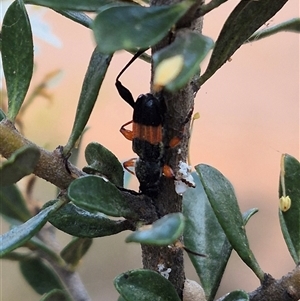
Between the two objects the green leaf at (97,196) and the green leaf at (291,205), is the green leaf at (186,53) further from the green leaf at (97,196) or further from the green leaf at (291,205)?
the green leaf at (291,205)

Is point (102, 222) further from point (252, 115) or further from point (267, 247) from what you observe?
point (252, 115)

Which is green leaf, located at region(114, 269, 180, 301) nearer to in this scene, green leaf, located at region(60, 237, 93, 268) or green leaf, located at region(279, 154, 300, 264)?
green leaf, located at region(279, 154, 300, 264)

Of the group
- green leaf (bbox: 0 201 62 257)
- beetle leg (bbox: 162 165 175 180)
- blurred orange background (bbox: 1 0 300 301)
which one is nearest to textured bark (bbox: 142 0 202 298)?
beetle leg (bbox: 162 165 175 180)

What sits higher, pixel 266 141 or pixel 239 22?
pixel 266 141

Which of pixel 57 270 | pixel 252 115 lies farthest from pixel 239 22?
pixel 252 115

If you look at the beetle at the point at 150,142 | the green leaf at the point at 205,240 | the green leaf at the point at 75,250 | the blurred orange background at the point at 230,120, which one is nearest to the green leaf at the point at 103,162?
the beetle at the point at 150,142

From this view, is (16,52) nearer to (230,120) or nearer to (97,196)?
(97,196)
